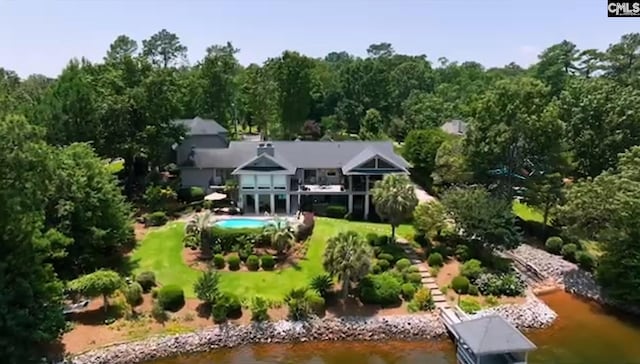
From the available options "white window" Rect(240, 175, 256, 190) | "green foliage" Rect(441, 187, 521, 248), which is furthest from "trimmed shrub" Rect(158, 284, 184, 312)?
"green foliage" Rect(441, 187, 521, 248)

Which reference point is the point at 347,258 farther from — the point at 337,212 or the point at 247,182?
the point at 247,182

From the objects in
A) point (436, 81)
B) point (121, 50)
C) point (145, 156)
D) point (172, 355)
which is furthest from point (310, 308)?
Result: point (436, 81)

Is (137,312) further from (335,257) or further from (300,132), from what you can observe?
(300,132)

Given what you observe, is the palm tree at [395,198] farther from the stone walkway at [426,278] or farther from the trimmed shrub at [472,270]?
the trimmed shrub at [472,270]

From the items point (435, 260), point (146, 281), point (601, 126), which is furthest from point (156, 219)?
point (601, 126)

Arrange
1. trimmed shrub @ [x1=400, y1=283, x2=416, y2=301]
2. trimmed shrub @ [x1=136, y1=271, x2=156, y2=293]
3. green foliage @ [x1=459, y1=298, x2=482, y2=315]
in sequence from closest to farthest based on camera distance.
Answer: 1. green foliage @ [x1=459, y1=298, x2=482, y2=315]
2. trimmed shrub @ [x1=136, y1=271, x2=156, y2=293]
3. trimmed shrub @ [x1=400, y1=283, x2=416, y2=301]

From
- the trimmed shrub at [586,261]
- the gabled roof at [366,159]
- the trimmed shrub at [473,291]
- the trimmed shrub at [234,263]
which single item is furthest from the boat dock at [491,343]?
the gabled roof at [366,159]

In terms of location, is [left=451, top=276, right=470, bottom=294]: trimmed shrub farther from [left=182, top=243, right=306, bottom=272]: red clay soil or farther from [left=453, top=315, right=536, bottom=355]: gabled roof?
[left=453, top=315, right=536, bottom=355]: gabled roof
